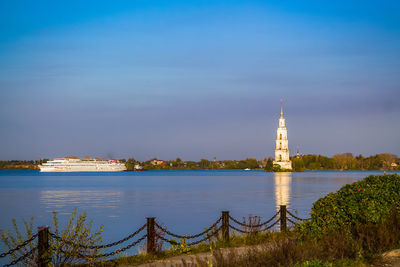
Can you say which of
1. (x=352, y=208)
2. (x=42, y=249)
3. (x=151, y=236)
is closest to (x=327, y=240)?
(x=352, y=208)

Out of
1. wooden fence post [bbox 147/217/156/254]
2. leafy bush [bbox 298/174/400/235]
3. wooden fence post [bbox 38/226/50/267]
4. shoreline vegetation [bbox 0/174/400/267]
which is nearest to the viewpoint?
shoreline vegetation [bbox 0/174/400/267]

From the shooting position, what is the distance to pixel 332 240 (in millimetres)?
11969

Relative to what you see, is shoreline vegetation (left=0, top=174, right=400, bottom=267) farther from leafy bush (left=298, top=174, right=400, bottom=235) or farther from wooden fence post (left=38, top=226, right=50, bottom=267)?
wooden fence post (left=38, top=226, right=50, bottom=267)

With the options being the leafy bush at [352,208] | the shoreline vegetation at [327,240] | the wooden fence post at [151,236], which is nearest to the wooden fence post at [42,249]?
the shoreline vegetation at [327,240]

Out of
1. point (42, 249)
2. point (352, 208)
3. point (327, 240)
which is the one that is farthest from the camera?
point (352, 208)

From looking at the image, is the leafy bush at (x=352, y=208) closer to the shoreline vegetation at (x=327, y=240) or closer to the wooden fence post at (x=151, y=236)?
the shoreline vegetation at (x=327, y=240)

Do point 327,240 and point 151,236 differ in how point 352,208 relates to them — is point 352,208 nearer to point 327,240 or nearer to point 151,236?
point 327,240

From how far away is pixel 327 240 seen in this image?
38.5ft

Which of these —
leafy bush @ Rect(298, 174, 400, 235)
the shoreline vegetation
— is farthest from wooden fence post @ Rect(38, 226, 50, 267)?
leafy bush @ Rect(298, 174, 400, 235)

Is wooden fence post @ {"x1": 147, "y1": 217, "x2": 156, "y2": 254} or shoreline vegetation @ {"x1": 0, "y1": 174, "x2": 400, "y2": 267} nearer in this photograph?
shoreline vegetation @ {"x1": 0, "y1": 174, "x2": 400, "y2": 267}

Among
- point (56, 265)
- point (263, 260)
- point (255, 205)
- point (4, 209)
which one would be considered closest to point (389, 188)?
point (263, 260)

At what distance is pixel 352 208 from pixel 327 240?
2.11m

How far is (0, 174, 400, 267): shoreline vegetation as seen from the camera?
416 inches

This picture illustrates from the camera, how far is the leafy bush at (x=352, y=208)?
13219 mm
